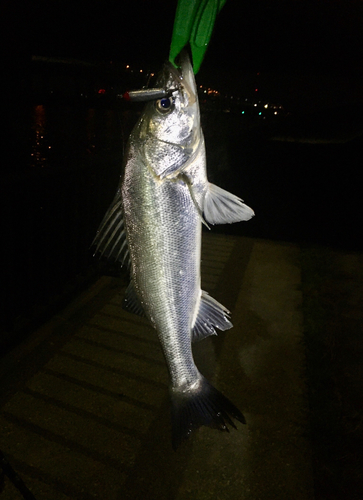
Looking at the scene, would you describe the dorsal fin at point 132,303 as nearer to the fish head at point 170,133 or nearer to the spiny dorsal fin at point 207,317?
the spiny dorsal fin at point 207,317

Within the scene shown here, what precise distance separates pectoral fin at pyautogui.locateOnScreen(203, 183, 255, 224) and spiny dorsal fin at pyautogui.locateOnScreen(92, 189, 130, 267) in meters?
0.39

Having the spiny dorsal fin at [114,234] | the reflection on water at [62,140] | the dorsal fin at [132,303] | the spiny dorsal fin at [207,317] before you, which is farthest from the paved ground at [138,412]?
the reflection on water at [62,140]

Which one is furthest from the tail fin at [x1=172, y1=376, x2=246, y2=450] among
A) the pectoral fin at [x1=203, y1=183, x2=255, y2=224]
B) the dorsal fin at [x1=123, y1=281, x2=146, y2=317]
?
the pectoral fin at [x1=203, y1=183, x2=255, y2=224]

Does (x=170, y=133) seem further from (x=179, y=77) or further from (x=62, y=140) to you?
(x=62, y=140)

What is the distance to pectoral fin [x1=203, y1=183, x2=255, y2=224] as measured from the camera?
156 centimetres

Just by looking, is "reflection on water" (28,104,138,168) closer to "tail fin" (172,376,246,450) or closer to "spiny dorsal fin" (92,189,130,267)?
"spiny dorsal fin" (92,189,130,267)

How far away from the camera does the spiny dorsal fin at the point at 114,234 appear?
1.54 metres

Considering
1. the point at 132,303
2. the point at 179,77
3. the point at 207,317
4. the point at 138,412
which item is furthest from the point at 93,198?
the point at 179,77

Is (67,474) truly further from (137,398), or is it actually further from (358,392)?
(358,392)

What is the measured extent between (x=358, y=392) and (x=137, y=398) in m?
2.06

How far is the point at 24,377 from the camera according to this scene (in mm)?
3273

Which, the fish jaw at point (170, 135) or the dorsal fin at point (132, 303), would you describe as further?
the dorsal fin at point (132, 303)

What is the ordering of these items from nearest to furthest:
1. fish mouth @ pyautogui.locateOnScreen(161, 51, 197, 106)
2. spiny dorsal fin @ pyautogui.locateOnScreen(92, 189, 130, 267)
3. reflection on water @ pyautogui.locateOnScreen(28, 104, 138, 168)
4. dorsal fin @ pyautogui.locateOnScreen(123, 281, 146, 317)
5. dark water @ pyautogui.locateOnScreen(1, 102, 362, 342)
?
1. fish mouth @ pyautogui.locateOnScreen(161, 51, 197, 106)
2. spiny dorsal fin @ pyautogui.locateOnScreen(92, 189, 130, 267)
3. dorsal fin @ pyautogui.locateOnScreen(123, 281, 146, 317)
4. dark water @ pyautogui.locateOnScreen(1, 102, 362, 342)
5. reflection on water @ pyautogui.locateOnScreen(28, 104, 138, 168)

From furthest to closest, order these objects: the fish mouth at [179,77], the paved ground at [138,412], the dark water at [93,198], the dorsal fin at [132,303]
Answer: the dark water at [93,198], the paved ground at [138,412], the dorsal fin at [132,303], the fish mouth at [179,77]
